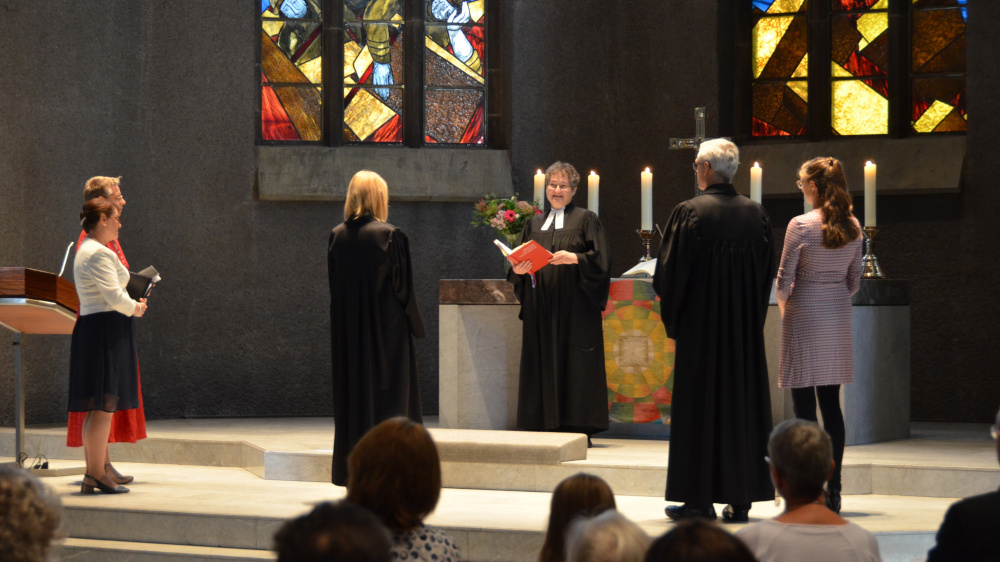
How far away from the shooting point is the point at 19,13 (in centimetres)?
827

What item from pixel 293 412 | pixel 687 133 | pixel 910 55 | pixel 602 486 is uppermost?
pixel 910 55

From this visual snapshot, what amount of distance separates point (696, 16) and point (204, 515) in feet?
18.6

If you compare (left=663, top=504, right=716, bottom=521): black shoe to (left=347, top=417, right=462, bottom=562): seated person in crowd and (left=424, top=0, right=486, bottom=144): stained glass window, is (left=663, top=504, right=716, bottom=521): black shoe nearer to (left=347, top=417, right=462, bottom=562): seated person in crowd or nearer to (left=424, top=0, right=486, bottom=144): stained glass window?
(left=347, top=417, right=462, bottom=562): seated person in crowd

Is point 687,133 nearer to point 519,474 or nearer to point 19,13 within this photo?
point 519,474

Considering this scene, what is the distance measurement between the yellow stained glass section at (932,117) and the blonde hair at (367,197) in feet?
16.1

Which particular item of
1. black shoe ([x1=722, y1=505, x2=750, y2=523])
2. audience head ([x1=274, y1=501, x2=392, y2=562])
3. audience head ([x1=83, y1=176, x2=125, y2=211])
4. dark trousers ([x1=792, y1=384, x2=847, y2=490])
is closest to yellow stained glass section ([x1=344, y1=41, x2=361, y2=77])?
audience head ([x1=83, y1=176, x2=125, y2=211])

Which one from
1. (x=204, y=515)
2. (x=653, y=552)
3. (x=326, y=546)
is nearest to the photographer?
(x=326, y=546)

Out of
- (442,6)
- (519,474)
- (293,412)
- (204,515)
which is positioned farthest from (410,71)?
(204,515)

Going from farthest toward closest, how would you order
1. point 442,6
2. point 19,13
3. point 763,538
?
point 442,6
point 19,13
point 763,538

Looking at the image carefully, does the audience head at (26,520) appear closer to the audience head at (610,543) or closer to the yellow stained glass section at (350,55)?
the audience head at (610,543)

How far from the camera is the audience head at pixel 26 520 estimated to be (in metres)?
1.82

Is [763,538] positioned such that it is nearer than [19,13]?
Yes

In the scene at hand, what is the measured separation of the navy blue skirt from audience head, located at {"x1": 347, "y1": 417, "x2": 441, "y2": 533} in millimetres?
3542

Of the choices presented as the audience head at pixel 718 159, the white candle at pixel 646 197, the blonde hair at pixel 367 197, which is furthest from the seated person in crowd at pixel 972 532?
the white candle at pixel 646 197
